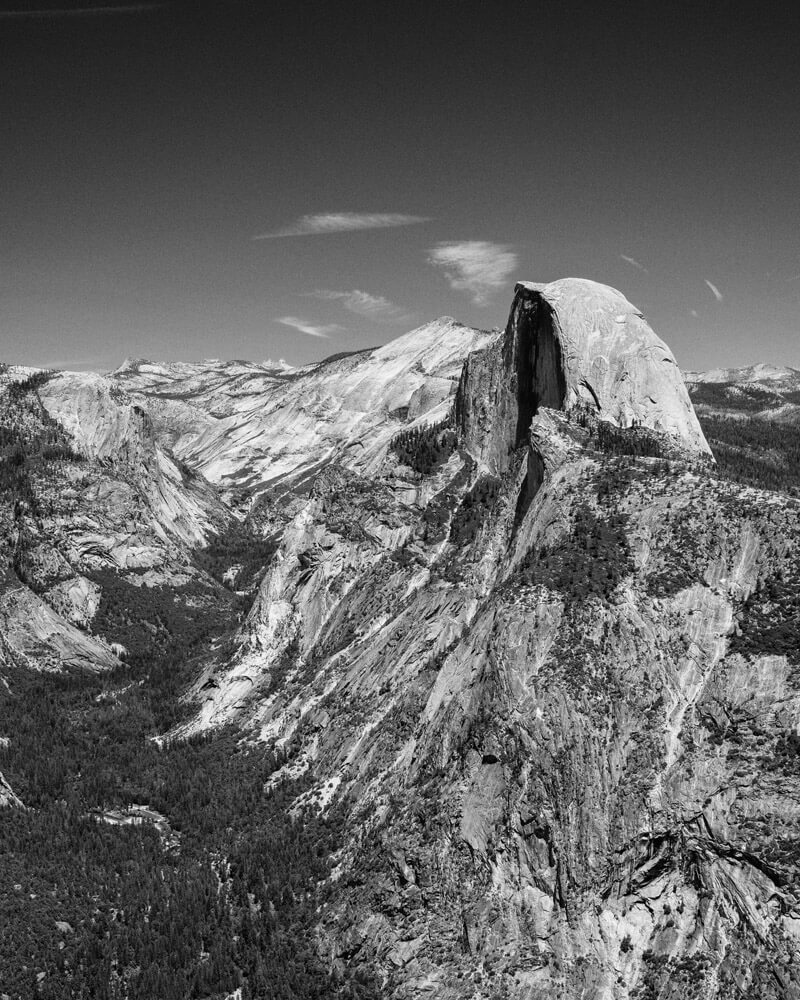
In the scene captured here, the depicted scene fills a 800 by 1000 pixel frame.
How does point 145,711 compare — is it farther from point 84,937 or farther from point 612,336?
point 612,336

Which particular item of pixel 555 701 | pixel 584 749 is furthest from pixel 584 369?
pixel 584 749

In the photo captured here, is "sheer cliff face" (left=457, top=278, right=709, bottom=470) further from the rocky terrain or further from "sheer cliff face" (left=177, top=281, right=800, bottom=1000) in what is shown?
"sheer cliff face" (left=177, top=281, right=800, bottom=1000)

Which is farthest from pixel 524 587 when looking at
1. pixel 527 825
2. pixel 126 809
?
pixel 126 809

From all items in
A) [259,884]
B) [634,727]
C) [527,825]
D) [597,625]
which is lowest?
[259,884]

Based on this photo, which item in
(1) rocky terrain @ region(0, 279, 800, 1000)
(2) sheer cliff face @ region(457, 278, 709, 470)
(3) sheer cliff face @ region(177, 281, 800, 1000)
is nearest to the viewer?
(3) sheer cliff face @ region(177, 281, 800, 1000)

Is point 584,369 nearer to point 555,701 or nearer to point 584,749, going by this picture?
point 555,701

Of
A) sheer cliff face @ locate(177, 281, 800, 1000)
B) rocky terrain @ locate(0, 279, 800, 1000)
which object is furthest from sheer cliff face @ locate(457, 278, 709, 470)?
sheer cliff face @ locate(177, 281, 800, 1000)
